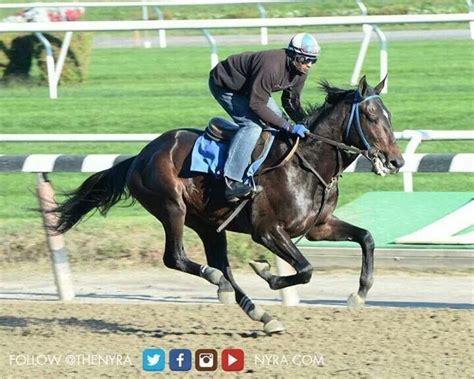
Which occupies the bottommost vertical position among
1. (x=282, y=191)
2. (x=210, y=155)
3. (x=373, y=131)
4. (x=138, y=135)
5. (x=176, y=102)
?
(x=176, y=102)

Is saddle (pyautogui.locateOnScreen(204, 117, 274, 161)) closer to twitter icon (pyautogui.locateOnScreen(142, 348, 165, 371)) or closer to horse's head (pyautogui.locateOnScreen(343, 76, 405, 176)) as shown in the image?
horse's head (pyautogui.locateOnScreen(343, 76, 405, 176))

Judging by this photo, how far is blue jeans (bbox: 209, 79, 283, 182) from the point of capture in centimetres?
671

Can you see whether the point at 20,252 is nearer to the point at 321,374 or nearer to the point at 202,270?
the point at 202,270

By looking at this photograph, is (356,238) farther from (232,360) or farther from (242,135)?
(232,360)

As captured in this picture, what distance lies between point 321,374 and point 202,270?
141 centimetres

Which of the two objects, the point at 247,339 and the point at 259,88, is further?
the point at 259,88

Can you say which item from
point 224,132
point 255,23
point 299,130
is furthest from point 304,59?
point 255,23

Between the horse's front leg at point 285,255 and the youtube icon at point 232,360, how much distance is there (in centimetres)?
71

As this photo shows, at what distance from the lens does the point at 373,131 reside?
656 cm

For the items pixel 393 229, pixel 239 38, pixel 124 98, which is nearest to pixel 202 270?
pixel 393 229

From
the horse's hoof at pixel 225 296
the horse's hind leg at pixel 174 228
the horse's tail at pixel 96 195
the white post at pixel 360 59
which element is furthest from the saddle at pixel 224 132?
the white post at pixel 360 59

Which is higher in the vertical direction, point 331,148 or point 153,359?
point 331,148

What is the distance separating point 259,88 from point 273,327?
1326 mm

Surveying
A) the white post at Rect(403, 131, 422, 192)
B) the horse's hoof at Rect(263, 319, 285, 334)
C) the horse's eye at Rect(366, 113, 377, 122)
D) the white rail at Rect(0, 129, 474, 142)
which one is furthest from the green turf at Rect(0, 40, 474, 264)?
the horse's eye at Rect(366, 113, 377, 122)
